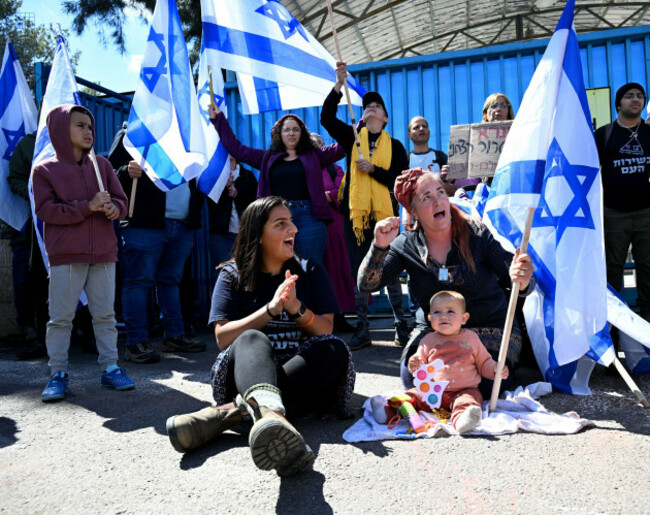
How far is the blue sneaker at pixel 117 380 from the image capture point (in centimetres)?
412

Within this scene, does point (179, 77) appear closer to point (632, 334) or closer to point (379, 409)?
point (379, 409)

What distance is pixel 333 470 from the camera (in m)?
2.43

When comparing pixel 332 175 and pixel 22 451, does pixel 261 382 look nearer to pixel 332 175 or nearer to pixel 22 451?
pixel 22 451

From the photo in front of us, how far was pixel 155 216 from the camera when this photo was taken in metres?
5.39

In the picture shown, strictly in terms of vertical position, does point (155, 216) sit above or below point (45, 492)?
above

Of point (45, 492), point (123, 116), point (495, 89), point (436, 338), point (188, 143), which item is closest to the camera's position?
point (45, 492)

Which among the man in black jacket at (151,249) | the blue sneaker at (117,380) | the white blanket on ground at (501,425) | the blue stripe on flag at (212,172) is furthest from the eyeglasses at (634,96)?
the blue sneaker at (117,380)

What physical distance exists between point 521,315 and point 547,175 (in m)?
1.09

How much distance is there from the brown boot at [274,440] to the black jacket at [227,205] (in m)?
3.99

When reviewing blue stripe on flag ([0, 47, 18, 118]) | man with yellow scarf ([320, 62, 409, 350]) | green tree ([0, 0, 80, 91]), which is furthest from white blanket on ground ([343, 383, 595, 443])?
green tree ([0, 0, 80, 91])

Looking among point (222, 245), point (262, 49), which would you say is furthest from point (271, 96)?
point (222, 245)

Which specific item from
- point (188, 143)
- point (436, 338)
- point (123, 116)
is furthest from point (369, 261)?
point (123, 116)

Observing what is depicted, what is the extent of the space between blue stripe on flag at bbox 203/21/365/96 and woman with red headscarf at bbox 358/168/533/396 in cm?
241

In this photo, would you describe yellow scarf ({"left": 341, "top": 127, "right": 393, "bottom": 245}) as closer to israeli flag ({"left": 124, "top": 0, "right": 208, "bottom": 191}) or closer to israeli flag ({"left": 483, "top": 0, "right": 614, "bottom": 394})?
israeli flag ({"left": 124, "top": 0, "right": 208, "bottom": 191})
